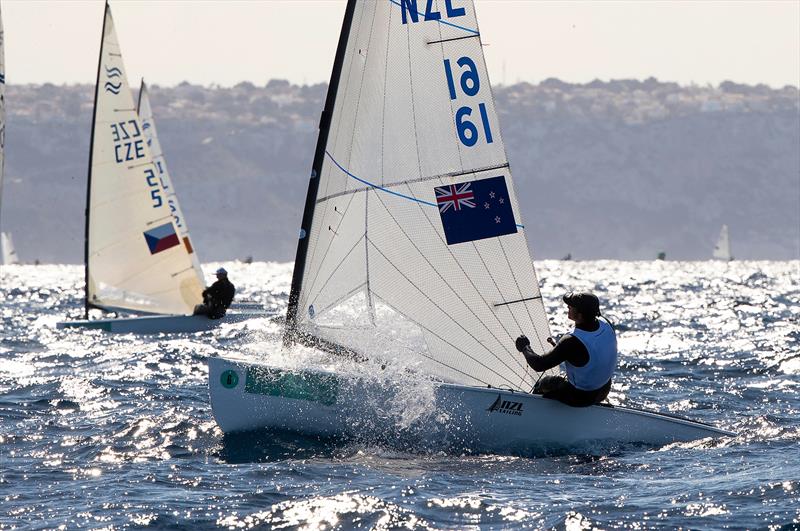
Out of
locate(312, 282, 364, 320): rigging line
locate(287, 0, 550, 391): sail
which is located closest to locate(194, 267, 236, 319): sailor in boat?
locate(312, 282, 364, 320): rigging line

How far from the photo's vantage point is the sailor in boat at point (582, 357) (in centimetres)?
901

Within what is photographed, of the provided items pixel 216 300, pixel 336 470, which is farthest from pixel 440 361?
pixel 216 300

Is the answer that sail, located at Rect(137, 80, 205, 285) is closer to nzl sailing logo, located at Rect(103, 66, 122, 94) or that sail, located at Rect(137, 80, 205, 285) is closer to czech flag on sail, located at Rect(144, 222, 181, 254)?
czech flag on sail, located at Rect(144, 222, 181, 254)

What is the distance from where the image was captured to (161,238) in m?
19.4

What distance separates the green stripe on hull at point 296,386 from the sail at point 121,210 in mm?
10149

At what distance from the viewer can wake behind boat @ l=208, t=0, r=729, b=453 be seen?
966 centimetres

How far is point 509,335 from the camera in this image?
32.0ft

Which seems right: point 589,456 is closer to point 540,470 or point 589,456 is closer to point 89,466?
point 540,470

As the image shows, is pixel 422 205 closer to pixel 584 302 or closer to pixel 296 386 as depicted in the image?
pixel 584 302

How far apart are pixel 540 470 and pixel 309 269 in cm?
265

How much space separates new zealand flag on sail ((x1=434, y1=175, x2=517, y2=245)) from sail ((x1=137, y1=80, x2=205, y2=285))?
1034cm

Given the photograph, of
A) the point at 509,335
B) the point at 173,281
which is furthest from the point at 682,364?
the point at 173,281

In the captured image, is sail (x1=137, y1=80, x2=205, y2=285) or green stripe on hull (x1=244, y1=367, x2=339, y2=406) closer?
green stripe on hull (x1=244, y1=367, x2=339, y2=406)

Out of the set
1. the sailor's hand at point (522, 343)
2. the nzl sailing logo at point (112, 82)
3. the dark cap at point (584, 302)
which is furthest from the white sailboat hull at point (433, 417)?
the nzl sailing logo at point (112, 82)
